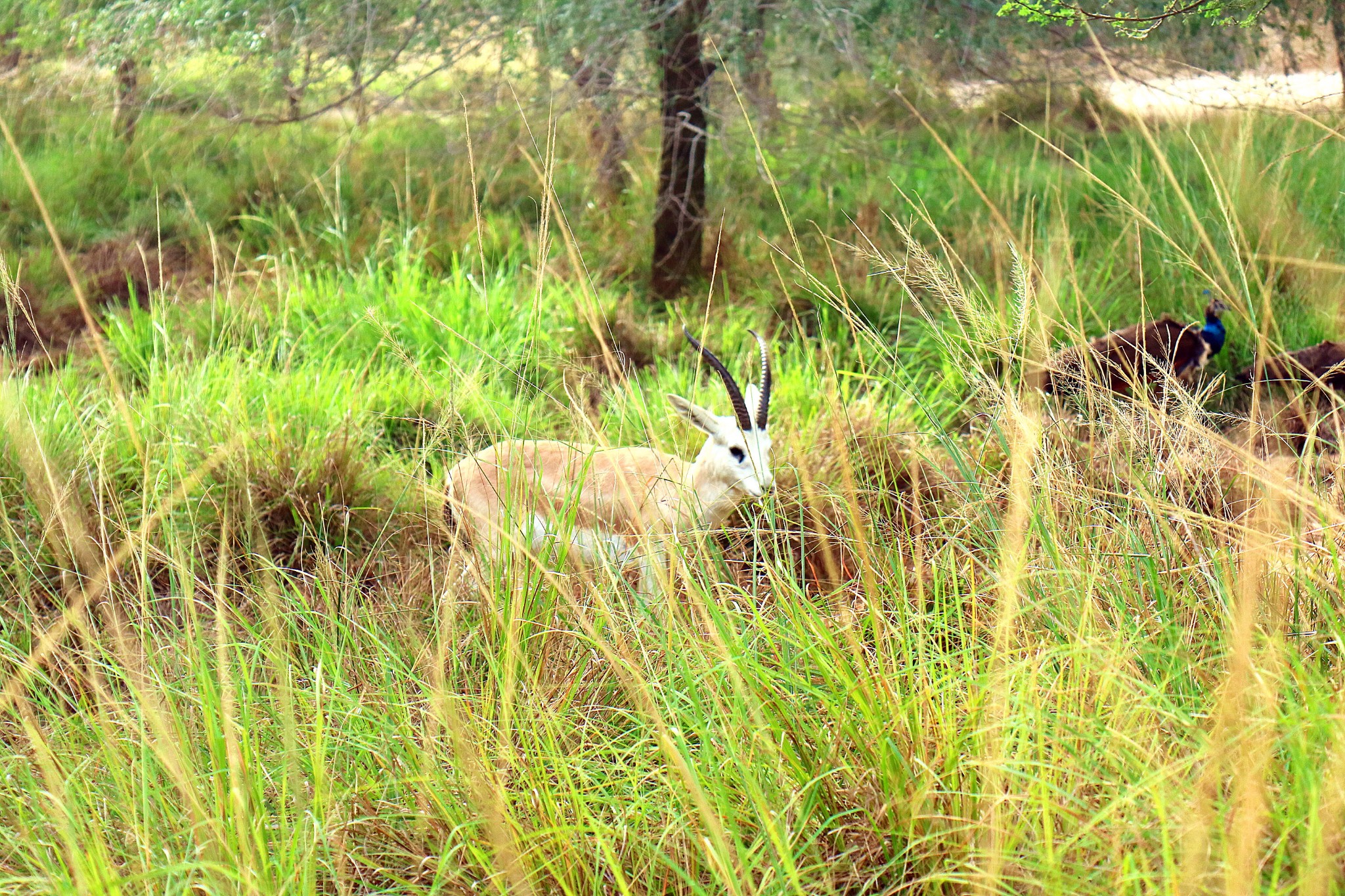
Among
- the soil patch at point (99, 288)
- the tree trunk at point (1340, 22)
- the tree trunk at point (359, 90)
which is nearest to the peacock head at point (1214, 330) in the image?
the tree trunk at point (1340, 22)

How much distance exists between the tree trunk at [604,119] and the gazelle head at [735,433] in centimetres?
239

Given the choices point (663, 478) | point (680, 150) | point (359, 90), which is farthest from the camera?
point (680, 150)

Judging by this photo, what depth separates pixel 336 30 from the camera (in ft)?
17.1

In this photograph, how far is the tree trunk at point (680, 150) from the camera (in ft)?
17.3

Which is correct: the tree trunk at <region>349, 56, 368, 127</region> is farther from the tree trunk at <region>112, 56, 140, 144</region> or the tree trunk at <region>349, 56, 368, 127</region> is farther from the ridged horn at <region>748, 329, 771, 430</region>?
the ridged horn at <region>748, 329, 771, 430</region>

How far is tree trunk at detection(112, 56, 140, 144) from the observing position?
18.3ft

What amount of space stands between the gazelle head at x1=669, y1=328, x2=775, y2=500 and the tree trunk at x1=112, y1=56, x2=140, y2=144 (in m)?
3.66

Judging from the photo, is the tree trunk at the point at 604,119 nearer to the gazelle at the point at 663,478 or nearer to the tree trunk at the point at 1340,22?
the gazelle at the point at 663,478

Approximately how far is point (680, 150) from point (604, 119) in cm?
44

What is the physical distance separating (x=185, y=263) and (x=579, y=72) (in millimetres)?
3074

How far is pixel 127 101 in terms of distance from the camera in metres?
5.53

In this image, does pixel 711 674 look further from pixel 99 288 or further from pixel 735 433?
pixel 99 288

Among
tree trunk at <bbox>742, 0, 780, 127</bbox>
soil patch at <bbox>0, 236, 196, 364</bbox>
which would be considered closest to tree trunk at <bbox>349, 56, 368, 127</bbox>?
soil patch at <bbox>0, 236, 196, 364</bbox>

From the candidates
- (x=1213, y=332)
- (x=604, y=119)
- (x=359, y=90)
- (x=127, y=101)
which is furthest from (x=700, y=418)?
(x=127, y=101)
